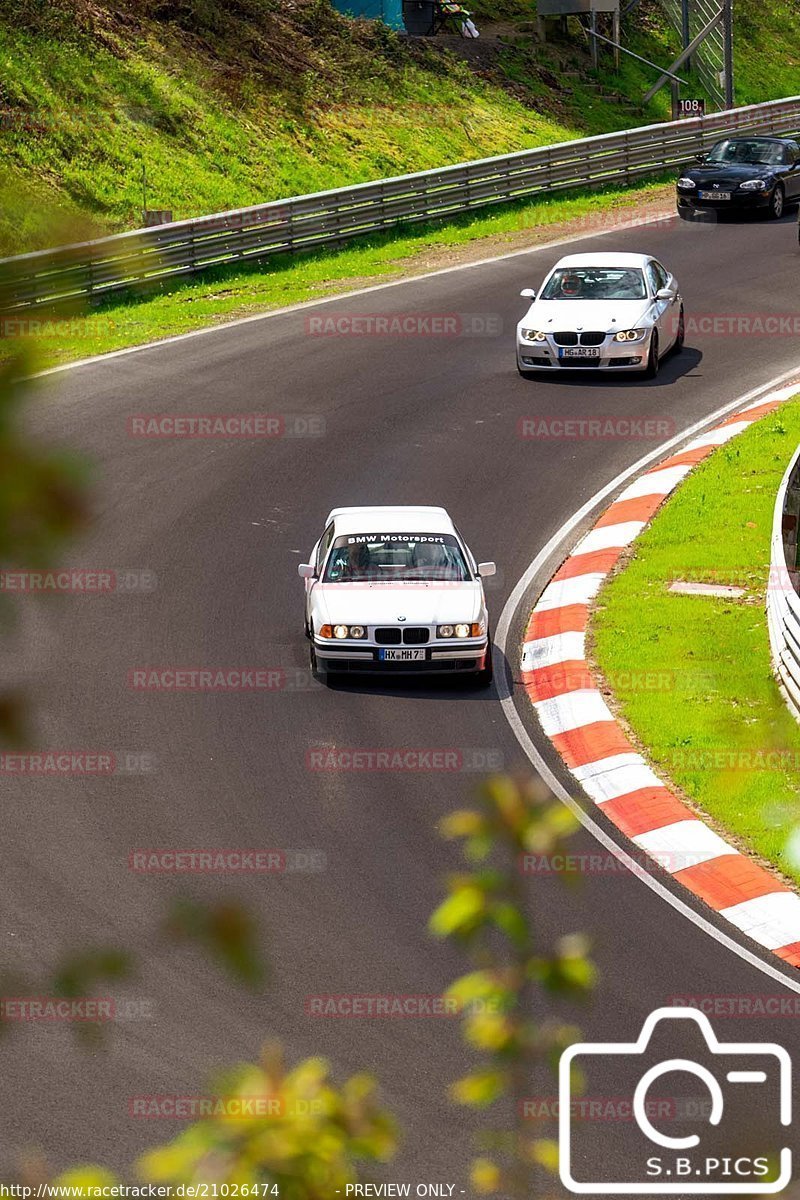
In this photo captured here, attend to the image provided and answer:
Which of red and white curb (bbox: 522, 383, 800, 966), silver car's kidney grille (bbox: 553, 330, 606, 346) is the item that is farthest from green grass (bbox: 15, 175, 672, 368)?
red and white curb (bbox: 522, 383, 800, 966)

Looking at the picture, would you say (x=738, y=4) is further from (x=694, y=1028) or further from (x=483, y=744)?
(x=694, y=1028)

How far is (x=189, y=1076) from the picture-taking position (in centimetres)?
818

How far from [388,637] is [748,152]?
22723 millimetres

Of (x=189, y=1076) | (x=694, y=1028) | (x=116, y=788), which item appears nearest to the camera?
(x=189, y=1076)

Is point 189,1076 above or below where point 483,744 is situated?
above

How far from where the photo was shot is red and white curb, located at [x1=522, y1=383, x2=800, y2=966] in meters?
10.5

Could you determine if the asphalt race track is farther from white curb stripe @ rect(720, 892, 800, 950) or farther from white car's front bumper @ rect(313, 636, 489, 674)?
white curb stripe @ rect(720, 892, 800, 950)

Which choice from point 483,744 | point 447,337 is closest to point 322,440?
point 447,337

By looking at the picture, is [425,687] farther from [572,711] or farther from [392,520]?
[392,520]

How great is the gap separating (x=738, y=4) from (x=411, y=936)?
52.2 m

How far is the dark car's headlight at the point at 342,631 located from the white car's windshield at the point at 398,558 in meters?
0.80

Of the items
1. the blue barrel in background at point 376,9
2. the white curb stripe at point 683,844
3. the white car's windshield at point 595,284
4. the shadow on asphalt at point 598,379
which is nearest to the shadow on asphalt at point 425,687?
the white curb stripe at point 683,844

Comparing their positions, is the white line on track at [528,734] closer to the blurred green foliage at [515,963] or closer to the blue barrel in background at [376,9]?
the blurred green foliage at [515,963]

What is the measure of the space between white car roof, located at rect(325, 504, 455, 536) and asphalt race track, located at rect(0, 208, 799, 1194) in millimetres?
1133
